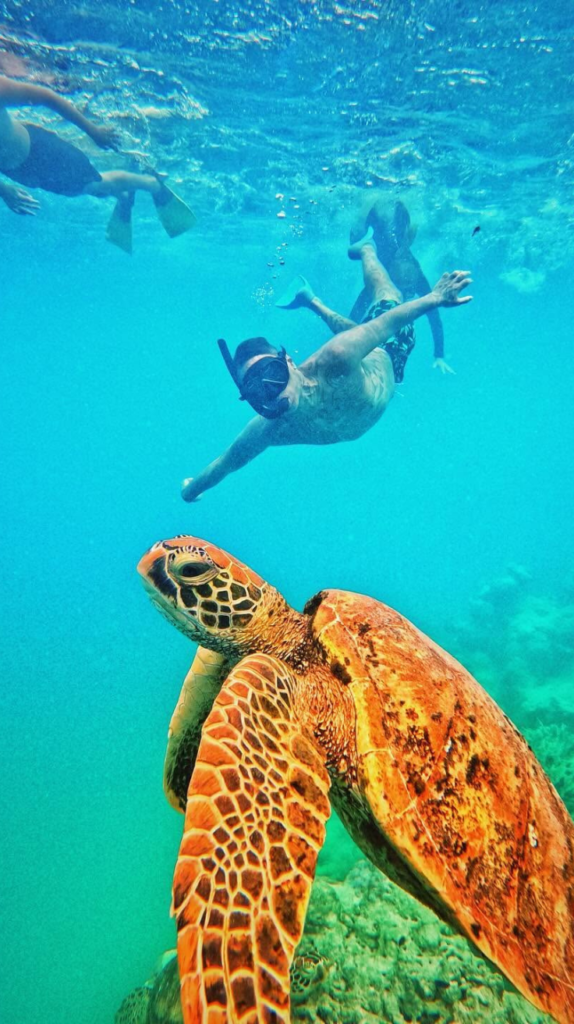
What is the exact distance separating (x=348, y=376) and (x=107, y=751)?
31.8ft

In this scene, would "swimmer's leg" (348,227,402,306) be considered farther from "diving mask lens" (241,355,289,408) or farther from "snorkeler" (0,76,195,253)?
"snorkeler" (0,76,195,253)

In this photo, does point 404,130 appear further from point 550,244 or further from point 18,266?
point 18,266

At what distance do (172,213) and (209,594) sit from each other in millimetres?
12959

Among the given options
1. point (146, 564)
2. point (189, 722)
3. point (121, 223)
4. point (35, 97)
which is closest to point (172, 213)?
point (121, 223)

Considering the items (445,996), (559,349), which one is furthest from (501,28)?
(559,349)


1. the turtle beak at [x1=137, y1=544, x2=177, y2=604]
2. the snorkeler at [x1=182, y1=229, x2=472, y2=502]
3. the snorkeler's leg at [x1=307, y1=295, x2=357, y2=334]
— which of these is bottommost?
the turtle beak at [x1=137, y1=544, x2=177, y2=604]

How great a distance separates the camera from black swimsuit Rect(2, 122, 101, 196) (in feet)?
25.7

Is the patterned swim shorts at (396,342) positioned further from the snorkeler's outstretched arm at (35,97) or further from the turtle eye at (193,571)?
the turtle eye at (193,571)

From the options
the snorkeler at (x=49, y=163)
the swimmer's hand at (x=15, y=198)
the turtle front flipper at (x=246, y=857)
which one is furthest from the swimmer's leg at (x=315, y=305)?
the turtle front flipper at (x=246, y=857)

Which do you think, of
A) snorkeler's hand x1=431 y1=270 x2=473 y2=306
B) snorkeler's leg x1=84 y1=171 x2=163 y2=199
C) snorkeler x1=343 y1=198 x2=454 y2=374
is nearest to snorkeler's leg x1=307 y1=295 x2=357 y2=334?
snorkeler's hand x1=431 y1=270 x2=473 y2=306

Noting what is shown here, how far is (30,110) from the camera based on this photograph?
1038 cm

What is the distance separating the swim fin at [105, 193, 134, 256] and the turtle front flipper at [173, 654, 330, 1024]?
34.8ft

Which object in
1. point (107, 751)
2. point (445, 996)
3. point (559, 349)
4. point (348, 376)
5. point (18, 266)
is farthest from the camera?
point (559, 349)

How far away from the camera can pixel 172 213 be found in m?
11.8
